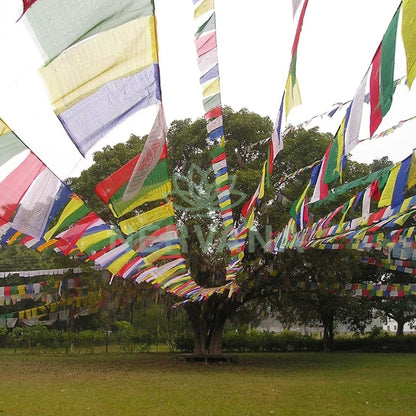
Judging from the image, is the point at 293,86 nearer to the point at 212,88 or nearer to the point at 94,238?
the point at 212,88

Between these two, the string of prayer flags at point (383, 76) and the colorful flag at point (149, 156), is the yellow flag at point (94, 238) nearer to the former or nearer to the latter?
the colorful flag at point (149, 156)

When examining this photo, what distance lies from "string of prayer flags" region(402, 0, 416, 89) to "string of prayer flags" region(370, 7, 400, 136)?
7.2 inches

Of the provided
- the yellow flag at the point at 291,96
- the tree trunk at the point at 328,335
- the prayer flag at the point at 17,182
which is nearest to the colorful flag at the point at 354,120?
the yellow flag at the point at 291,96

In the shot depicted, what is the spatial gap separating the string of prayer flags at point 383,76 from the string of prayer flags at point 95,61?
5.69 feet

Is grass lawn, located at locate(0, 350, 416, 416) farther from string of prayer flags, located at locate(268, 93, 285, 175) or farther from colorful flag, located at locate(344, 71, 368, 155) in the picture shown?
colorful flag, located at locate(344, 71, 368, 155)

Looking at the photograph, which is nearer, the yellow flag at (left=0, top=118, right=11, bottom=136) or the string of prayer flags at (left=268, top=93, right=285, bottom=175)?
the string of prayer flags at (left=268, top=93, right=285, bottom=175)

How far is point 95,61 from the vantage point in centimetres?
450

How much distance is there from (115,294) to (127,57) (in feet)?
38.4

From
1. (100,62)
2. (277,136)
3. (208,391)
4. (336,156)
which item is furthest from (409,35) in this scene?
(208,391)

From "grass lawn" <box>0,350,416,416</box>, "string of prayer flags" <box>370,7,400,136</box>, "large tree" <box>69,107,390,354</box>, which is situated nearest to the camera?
Answer: "string of prayer flags" <box>370,7,400,136</box>

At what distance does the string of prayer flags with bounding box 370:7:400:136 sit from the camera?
12.6 ft

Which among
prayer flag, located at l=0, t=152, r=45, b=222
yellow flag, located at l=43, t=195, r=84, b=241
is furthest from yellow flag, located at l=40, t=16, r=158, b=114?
yellow flag, located at l=43, t=195, r=84, b=241

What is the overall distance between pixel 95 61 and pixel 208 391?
6337mm

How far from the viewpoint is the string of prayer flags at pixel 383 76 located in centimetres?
384
